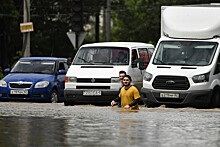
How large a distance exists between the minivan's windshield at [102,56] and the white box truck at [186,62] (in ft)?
4.81

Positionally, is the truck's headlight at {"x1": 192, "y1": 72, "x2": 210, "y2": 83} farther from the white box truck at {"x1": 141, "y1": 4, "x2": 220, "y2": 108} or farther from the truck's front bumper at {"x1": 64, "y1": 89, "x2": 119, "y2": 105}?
the truck's front bumper at {"x1": 64, "y1": 89, "x2": 119, "y2": 105}

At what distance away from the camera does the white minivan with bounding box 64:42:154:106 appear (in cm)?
1995

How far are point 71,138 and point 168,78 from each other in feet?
23.4

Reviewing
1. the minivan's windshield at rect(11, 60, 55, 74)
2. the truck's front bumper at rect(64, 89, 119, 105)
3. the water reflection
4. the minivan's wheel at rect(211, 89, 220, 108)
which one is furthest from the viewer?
the minivan's windshield at rect(11, 60, 55, 74)

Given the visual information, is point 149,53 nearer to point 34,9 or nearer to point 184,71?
point 184,71

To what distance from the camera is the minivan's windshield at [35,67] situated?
23188 millimetres

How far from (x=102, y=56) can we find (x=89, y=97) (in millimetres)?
1444

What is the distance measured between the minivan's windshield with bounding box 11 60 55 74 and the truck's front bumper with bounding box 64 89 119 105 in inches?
115

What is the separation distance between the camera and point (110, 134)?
12.1 meters

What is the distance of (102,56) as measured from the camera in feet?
68.3

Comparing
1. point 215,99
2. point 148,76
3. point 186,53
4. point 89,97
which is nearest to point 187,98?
point 215,99

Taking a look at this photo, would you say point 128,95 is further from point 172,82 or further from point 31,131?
point 31,131

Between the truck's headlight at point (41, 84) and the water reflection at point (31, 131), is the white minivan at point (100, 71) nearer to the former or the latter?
the truck's headlight at point (41, 84)

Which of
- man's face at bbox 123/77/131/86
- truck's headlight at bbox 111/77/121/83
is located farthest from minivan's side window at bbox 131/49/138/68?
man's face at bbox 123/77/131/86
